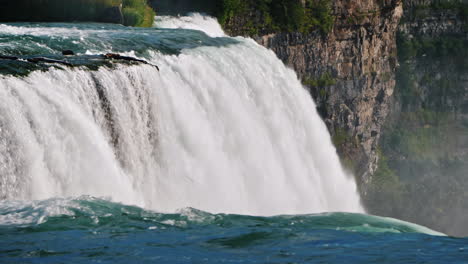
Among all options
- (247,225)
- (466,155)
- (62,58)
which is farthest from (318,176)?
(466,155)

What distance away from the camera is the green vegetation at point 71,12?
22.7 m

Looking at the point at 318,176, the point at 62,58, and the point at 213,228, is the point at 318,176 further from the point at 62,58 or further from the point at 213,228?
the point at 213,228

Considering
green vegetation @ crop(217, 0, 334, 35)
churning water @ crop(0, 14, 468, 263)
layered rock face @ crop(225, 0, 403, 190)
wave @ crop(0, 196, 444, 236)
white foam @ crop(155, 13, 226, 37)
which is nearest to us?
churning water @ crop(0, 14, 468, 263)

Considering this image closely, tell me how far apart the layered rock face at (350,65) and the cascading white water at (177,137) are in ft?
28.0

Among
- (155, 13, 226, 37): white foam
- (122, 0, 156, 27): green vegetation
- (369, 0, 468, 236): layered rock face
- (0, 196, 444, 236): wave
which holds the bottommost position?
(369, 0, 468, 236): layered rock face

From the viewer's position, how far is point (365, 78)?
3578 cm

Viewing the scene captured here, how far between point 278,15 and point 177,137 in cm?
1712

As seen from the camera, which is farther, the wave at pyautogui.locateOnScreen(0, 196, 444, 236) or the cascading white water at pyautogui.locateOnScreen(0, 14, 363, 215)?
the cascading white water at pyautogui.locateOnScreen(0, 14, 363, 215)

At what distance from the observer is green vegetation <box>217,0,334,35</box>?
3072cm

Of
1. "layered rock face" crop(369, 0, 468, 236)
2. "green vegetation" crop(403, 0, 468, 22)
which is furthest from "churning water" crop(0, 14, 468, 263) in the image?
"green vegetation" crop(403, 0, 468, 22)

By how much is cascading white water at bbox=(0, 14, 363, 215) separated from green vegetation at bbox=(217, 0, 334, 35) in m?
8.15

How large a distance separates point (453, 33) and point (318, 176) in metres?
22.8

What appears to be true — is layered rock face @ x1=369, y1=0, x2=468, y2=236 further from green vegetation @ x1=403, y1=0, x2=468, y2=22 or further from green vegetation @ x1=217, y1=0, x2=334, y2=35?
green vegetation @ x1=217, y1=0, x2=334, y2=35

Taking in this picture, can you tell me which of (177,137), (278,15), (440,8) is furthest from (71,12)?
(440,8)
